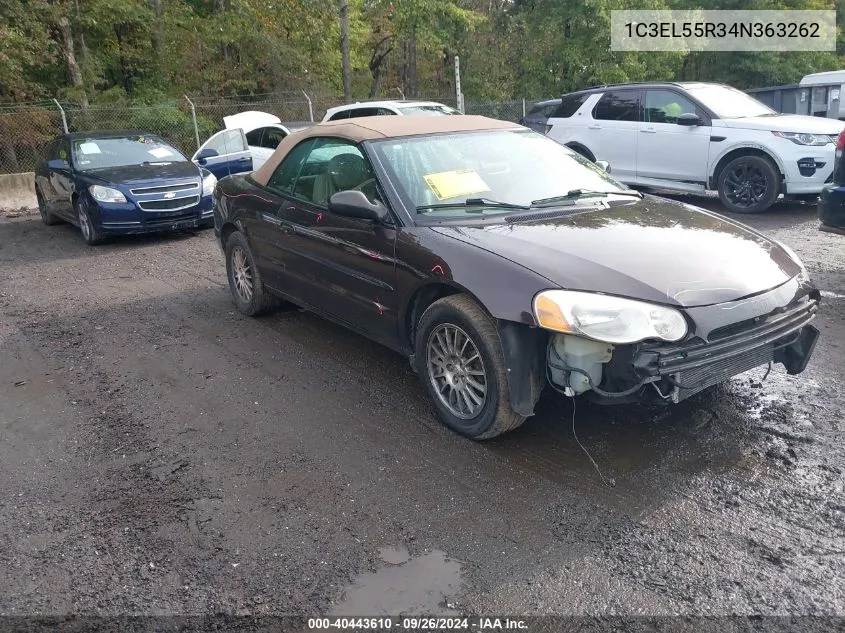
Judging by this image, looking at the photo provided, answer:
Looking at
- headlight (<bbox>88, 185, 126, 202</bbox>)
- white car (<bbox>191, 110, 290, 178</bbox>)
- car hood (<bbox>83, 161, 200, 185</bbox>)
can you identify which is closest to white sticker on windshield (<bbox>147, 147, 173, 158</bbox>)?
car hood (<bbox>83, 161, 200, 185</bbox>)

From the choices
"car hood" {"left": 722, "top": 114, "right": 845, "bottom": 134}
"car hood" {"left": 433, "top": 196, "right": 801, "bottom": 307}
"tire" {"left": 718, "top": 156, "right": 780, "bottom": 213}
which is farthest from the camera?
"tire" {"left": 718, "top": 156, "right": 780, "bottom": 213}

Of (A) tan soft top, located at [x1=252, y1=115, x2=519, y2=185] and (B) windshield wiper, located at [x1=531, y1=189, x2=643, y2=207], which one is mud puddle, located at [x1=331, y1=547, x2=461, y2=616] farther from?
(A) tan soft top, located at [x1=252, y1=115, x2=519, y2=185]

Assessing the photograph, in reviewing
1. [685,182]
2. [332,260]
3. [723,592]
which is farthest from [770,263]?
[685,182]

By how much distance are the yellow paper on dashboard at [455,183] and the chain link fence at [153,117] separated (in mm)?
8474

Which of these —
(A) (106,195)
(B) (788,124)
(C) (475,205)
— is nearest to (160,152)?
(A) (106,195)

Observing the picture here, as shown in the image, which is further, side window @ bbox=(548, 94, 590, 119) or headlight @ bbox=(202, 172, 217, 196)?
side window @ bbox=(548, 94, 590, 119)

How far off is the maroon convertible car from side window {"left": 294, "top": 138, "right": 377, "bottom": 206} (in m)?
0.01

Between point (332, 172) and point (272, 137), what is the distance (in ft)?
25.3

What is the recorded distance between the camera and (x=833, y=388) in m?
4.55

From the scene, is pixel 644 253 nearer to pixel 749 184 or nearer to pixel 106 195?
pixel 749 184

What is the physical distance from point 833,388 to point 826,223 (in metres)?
2.61

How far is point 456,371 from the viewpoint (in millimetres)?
4105

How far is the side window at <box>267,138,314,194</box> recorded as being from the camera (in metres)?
5.60

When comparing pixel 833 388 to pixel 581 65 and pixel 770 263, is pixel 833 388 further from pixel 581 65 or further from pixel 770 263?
pixel 581 65
